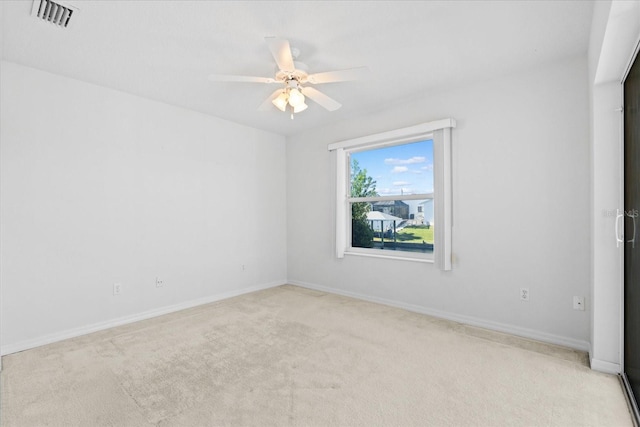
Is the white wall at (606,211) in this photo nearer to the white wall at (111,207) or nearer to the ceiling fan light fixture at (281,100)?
the ceiling fan light fixture at (281,100)

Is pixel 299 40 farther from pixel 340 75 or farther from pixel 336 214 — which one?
pixel 336 214

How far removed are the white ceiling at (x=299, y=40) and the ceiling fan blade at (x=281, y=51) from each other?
215 millimetres

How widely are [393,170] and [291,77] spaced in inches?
79.2

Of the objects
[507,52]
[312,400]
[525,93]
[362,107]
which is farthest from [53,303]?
[525,93]

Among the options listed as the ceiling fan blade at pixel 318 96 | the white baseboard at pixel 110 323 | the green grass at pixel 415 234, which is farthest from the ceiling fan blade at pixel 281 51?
the white baseboard at pixel 110 323

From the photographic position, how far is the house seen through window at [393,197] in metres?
3.80

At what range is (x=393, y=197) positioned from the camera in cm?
405

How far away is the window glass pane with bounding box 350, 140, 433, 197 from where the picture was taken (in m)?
3.81

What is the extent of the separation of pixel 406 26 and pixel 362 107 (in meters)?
1.66

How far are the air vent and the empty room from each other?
21 millimetres

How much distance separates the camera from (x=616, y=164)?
7.14ft

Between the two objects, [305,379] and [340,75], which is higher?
[340,75]

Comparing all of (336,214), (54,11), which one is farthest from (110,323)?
(336,214)

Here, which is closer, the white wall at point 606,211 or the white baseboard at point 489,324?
the white wall at point 606,211
